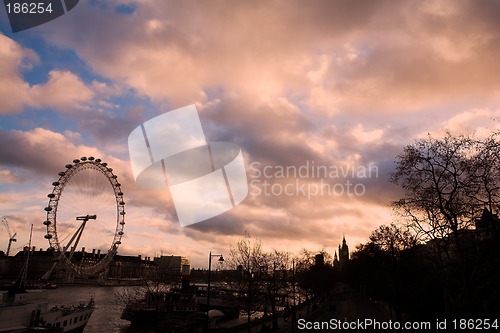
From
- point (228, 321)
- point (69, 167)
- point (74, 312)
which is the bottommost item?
point (228, 321)

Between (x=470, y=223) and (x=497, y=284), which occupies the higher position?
(x=470, y=223)

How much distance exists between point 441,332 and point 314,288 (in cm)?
6828

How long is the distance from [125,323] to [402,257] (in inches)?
1936

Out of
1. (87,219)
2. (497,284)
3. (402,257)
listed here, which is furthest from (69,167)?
(497,284)

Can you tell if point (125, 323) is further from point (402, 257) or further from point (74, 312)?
point (402, 257)

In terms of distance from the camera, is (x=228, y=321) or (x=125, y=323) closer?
(x=125, y=323)

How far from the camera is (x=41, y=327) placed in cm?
3881

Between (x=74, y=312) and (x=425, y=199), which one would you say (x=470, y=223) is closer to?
(x=425, y=199)

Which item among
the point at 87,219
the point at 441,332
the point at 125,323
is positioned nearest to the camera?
the point at 441,332

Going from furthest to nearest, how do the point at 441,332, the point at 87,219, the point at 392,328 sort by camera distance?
the point at 87,219
the point at 392,328
the point at 441,332

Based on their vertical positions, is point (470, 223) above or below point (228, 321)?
above

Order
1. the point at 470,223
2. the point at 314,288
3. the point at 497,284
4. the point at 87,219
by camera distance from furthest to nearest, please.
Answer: the point at 87,219 < the point at 314,288 < the point at 470,223 < the point at 497,284

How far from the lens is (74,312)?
51.5m

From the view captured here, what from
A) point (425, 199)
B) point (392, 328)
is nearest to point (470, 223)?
point (425, 199)
